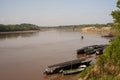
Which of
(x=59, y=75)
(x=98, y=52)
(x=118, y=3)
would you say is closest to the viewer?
(x=118, y=3)

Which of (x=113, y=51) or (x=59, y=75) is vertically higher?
(x=113, y=51)

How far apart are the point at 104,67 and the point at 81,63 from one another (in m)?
9.63

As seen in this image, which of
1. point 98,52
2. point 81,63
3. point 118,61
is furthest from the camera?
point 98,52

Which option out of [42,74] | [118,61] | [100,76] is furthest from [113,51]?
[42,74]

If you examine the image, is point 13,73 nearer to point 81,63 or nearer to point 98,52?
point 81,63

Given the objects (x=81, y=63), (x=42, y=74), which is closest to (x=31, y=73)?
(x=42, y=74)

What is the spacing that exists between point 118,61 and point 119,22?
24.6 ft

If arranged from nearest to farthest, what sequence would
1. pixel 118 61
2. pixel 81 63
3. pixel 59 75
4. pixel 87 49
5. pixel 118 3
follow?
pixel 118 61 → pixel 118 3 → pixel 59 75 → pixel 81 63 → pixel 87 49

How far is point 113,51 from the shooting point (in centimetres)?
1625

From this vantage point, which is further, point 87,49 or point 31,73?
point 87,49

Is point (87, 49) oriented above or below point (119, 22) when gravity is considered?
below

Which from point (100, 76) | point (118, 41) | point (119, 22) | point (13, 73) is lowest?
point (13, 73)

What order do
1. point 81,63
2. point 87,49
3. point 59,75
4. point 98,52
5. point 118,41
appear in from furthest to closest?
point 87,49
point 98,52
point 81,63
point 59,75
point 118,41

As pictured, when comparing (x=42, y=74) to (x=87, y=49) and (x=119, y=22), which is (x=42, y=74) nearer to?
(x=119, y=22)
